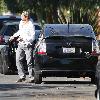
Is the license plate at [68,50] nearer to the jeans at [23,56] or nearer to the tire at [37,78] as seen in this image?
the tire at [37,78]

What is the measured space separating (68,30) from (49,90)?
2458 millimetres

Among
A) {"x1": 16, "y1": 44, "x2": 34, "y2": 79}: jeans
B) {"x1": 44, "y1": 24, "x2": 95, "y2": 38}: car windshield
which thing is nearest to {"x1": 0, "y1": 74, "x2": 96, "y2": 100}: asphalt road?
{"x1": 16, "y1": 44, "x2": 34, "y2": 79}: jeans

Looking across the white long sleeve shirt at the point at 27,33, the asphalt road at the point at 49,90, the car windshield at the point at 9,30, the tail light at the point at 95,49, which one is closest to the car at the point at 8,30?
the car windshield at the point at 9,30

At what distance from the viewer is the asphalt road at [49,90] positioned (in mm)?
13531

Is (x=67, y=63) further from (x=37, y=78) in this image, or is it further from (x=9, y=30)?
(x=9, y=30)

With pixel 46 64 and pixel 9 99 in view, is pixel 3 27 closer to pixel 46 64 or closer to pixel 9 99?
pixel 46 64

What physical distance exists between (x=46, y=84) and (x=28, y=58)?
106cm

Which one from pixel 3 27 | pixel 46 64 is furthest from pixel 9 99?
pixel 3 27

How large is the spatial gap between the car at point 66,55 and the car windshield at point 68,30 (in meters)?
0.08

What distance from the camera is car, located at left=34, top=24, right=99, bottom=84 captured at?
16391mm

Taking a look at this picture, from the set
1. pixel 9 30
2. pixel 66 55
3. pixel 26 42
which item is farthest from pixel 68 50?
pixel 9 30

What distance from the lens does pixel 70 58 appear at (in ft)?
54.0

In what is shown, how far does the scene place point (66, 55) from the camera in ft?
54.1

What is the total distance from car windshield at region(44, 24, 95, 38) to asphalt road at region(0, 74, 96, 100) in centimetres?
125
